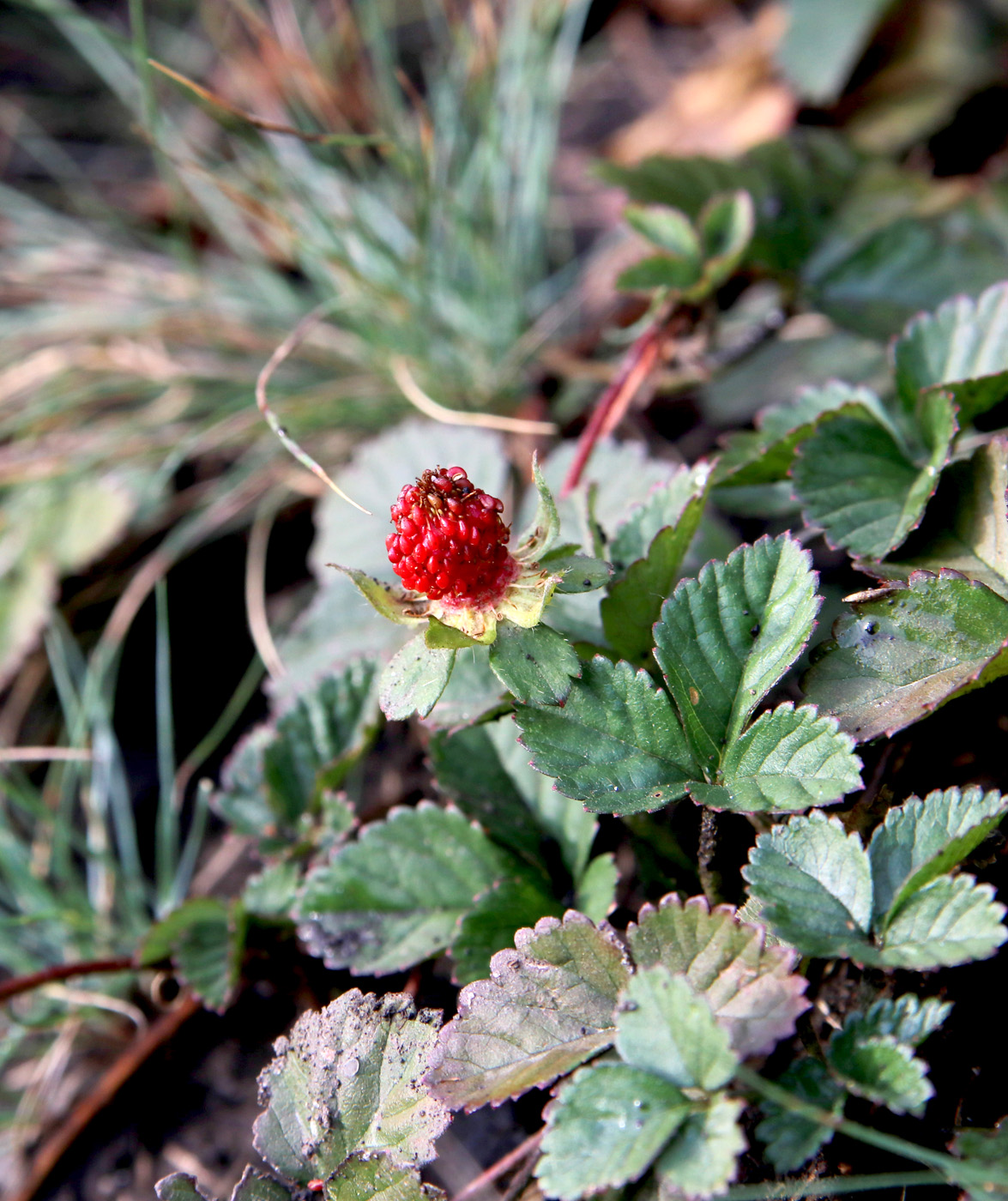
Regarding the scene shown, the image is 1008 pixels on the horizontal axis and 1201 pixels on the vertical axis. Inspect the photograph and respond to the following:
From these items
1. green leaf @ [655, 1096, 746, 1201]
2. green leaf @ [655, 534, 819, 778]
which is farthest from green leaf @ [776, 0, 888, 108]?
green leaf @ [655, 1096, 746, 1201]

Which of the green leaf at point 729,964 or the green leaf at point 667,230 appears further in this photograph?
the green leaf at point 667,230

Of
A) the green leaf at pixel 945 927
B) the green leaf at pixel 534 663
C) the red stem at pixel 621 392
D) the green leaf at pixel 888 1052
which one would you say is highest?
the green leaf at pixel 534 663

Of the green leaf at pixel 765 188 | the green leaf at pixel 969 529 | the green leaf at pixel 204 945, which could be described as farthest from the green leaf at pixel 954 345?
the green leaf at pixel 204 945

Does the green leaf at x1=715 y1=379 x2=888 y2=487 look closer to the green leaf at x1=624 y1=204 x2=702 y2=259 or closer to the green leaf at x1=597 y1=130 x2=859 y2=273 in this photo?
the green leaf at x1=624 y1=204 x2=702 y2=259

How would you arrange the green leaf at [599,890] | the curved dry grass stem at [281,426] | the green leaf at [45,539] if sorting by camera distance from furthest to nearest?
the green leaf at [45,539]
the curved dry grass stem at [281,426]
the green leaf at [599,890]

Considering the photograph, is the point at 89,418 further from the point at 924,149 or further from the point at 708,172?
the point at 924,149

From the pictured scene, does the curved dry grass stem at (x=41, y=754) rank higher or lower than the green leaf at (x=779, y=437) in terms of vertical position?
lower

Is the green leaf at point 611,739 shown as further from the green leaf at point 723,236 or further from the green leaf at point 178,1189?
the green leaf at point 723,236

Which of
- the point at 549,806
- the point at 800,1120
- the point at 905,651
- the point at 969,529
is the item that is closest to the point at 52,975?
the point at 549,806
